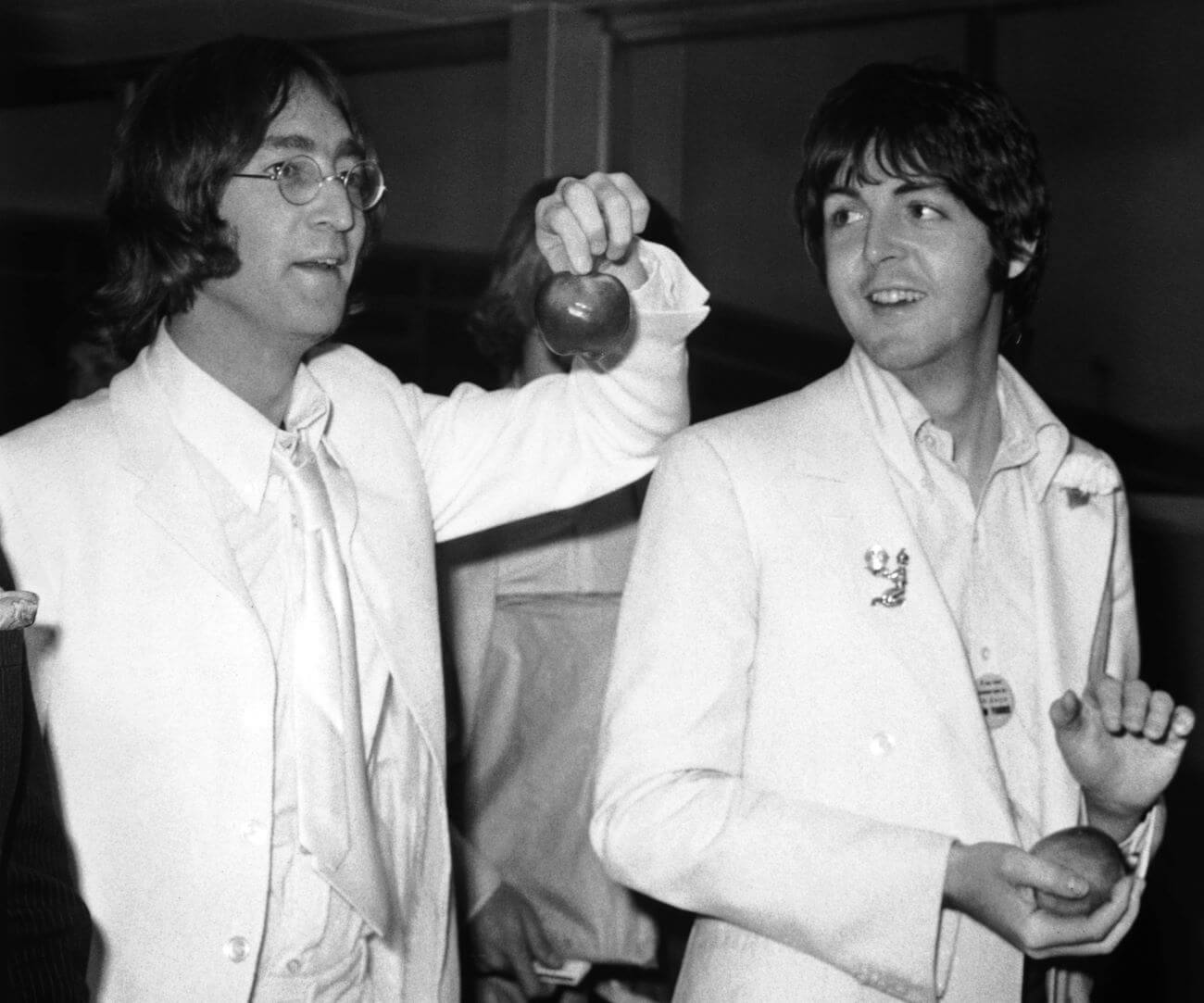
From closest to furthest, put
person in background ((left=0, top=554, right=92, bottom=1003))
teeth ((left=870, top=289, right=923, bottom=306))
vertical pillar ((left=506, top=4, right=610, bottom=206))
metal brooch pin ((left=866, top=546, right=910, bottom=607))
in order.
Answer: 1. person in background ((left=0, top=554, right=92, bottom=1003))
2. metal brooch pin ((left=866, top=546, right=910, bottom=607))
3. teeth ((left=870, top=289, right=923, bottom=306))
4. vertical pillar ((left=506, top=4, right=610, bottom=206))

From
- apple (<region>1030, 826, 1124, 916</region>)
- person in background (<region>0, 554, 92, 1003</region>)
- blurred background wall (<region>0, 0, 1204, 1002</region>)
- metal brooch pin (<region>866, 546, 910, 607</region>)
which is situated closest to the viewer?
person in background (<region>0, 554, 92, 1003</region>)

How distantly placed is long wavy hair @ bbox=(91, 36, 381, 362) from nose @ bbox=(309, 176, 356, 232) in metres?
0.09

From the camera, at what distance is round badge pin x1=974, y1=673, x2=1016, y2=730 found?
1687 millimetres

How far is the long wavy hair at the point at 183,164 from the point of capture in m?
1.74

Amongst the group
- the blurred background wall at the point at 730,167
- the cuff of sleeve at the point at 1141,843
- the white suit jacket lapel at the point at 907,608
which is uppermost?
the blurred background wall at the point at 730,167

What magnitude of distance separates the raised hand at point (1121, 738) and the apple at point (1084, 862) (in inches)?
5.2

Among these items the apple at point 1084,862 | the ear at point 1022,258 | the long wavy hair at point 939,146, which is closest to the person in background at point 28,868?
the apple at point 1084,862

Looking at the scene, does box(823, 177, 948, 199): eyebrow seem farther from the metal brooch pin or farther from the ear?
the metal brooch pin

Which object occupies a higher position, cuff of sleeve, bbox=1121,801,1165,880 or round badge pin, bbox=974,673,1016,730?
round badge pin, bbox=974,673,1016,730

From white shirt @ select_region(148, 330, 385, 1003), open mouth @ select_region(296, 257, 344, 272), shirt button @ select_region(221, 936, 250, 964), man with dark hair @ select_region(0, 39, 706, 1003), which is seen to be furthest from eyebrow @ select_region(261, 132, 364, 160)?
shirt button @ select_region(221, 936, 250, 964)

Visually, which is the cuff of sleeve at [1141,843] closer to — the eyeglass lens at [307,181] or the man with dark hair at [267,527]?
the man with dark hair at [267,527]

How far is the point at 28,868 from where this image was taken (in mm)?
1212

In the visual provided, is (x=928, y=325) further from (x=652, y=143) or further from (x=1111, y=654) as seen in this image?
(x=652, y=143)

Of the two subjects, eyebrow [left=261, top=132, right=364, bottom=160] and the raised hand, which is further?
eyebrow [left=261, top=132, right=364, bottom=160]
